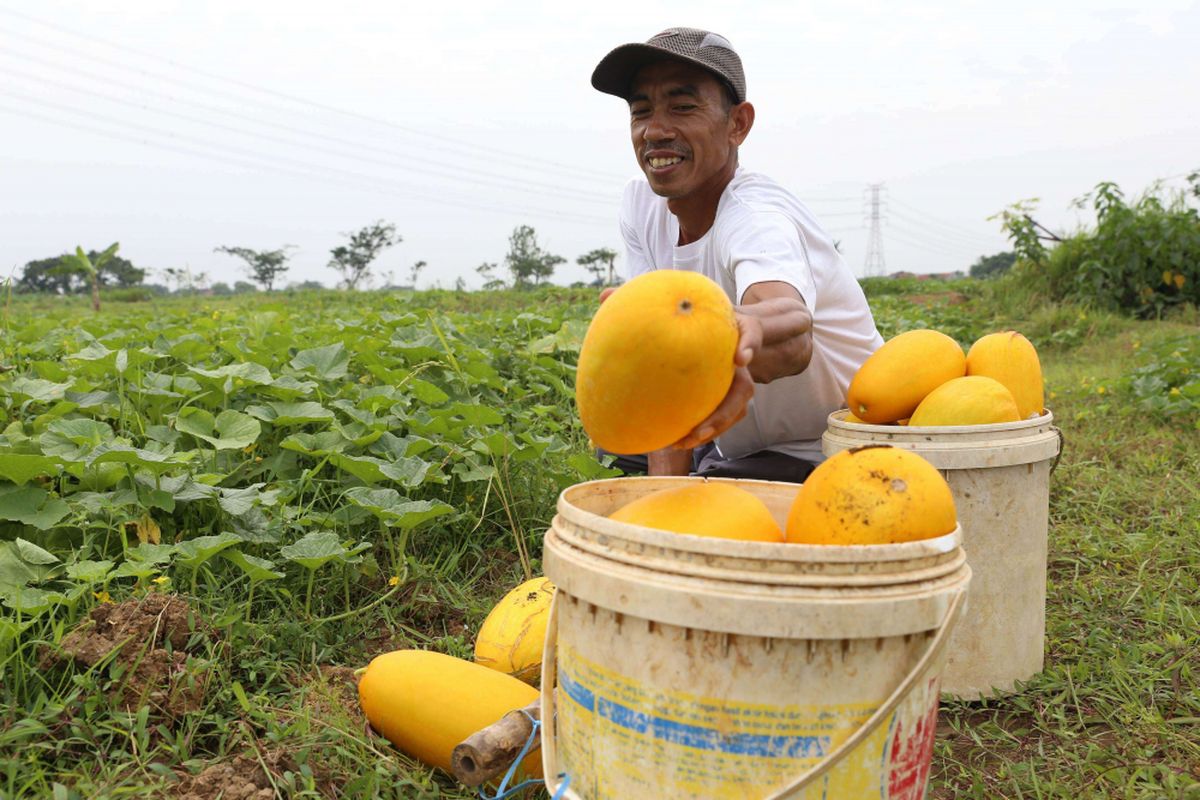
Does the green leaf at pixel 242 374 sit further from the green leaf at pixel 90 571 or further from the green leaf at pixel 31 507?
the green leaf at pixel 90 571

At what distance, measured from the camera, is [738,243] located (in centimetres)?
240

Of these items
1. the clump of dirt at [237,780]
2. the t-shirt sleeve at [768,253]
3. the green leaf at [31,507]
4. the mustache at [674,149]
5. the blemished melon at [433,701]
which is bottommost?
the clump of dirt at [237,780]

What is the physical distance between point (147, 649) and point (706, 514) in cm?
132

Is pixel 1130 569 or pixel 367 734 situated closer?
pixel 367 734

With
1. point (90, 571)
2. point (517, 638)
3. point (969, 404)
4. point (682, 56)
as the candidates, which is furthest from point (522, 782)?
point (682, 56)

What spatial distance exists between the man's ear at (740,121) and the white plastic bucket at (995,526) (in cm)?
91

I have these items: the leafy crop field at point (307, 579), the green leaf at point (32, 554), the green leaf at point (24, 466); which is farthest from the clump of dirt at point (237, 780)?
the green leaf at point (24, 466)

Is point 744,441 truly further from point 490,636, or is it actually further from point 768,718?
point 768,718

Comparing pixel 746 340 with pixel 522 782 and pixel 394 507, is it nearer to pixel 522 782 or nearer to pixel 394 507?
pixel 522 782

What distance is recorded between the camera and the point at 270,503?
2.56m

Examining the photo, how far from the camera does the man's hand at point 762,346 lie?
1.62 metres

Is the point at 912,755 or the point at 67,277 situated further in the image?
the point at 67,277

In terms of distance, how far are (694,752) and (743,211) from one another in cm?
166

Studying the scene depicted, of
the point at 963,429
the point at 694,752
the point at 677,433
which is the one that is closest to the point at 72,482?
the point at 677,433
